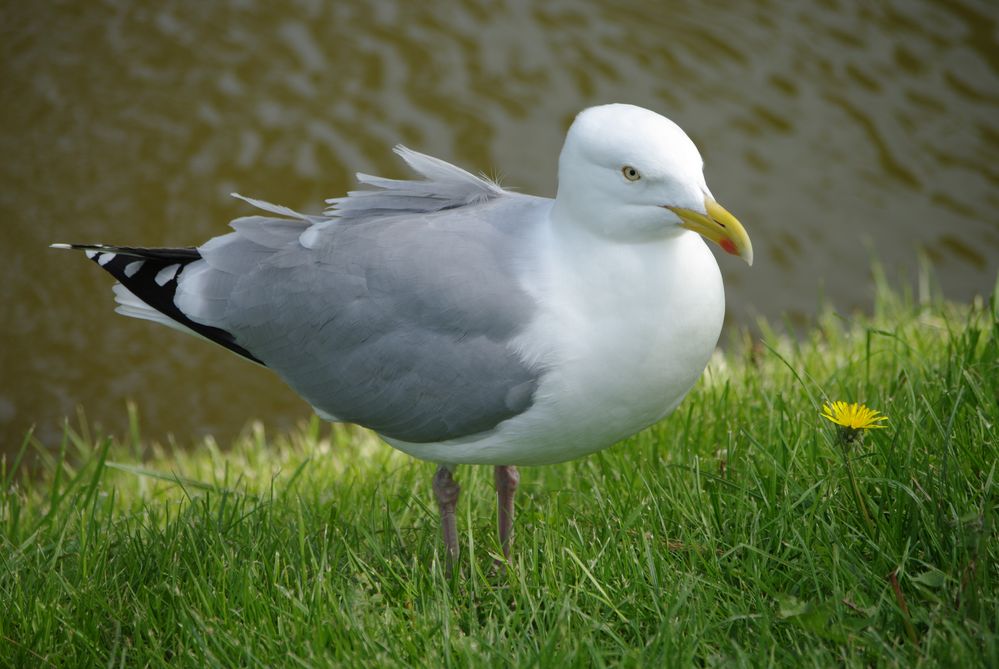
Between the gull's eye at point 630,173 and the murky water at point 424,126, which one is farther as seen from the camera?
the murky water at point 424,126

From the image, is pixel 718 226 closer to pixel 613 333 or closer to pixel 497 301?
pixel 613 333

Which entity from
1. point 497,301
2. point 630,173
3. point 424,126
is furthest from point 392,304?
point 424,126

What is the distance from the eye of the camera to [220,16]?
9.13m

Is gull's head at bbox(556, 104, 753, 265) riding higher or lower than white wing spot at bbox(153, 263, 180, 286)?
higher

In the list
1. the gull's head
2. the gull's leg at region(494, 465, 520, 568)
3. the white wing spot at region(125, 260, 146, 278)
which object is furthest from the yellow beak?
the white wing spot at region(125, 260, 146, 278)

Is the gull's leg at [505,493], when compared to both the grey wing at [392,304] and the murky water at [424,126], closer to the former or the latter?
the grey wing at [392,304]

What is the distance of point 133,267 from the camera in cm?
378

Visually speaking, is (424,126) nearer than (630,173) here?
No

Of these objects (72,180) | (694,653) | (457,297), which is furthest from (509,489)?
(72,180)

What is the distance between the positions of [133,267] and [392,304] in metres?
1.05

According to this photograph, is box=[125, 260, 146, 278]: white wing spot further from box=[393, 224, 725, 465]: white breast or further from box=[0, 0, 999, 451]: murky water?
box=[0, 0, 999, 451]: murky water

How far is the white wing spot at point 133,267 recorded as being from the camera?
377cm

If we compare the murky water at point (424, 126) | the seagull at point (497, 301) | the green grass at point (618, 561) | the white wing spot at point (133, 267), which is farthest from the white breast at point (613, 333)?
the murky water at point (424, 126)

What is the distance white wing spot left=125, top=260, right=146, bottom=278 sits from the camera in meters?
3.77
